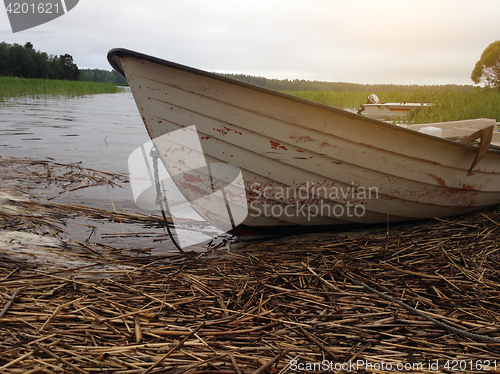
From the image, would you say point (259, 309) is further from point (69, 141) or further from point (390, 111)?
point (390, 111)

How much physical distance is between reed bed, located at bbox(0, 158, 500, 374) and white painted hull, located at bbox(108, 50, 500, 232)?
37 cm

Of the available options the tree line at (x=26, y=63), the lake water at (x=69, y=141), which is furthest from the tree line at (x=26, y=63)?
the lake water at (x=69, y=141)

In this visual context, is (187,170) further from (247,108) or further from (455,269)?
(455,269)

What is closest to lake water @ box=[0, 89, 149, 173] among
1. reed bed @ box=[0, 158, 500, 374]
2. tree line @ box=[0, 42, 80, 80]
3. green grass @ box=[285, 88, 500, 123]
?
reed bed @ box=[0, 158, 500, 374]

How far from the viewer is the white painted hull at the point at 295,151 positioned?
97.3 inches

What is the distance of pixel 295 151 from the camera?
2.62m

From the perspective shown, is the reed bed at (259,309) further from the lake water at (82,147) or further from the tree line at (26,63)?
the tree line at (26,63)

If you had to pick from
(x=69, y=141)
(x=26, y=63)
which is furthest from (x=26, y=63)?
(x=69, y=141)

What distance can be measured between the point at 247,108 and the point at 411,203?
71.4 inches

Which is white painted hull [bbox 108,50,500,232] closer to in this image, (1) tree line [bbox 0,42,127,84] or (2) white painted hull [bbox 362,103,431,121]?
(2) white painted hull [bbox 362,103,431,121]

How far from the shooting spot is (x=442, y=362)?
1538 mm

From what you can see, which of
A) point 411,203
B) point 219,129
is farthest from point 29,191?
point 411,203

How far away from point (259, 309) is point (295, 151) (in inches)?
49.3

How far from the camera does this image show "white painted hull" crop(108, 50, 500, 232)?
2.47 metres
